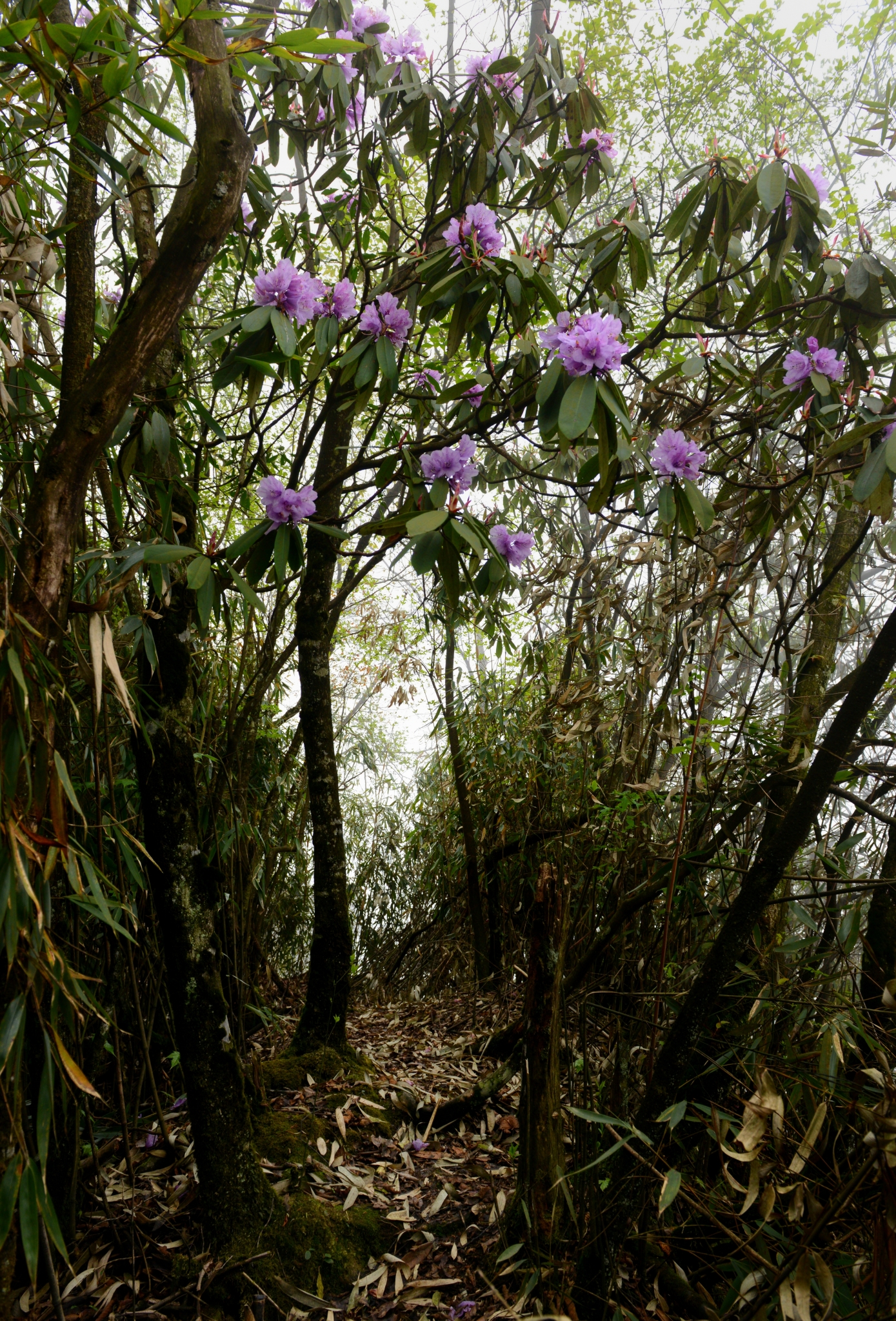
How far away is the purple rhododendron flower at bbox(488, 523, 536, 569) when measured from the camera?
1.62 meters

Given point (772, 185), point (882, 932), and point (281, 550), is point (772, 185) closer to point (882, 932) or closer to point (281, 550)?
point (281, 550)

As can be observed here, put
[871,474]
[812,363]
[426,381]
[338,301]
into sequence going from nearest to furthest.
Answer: [871,474]
[812,363]
[338,301]
[426,381]

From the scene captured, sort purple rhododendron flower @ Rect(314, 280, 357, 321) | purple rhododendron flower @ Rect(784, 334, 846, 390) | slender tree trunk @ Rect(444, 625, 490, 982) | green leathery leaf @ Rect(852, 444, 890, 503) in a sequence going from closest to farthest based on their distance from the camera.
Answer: green leathery leaf @ Rect(852, 444, 890, 503) → purple rhododendron flower @ Rect(784, 334, 846, 390) → purple rhododendron flower @ Rect(314, 280, 357, 321) → slender tree trunk @ Rect(444, 625, 490, 982)

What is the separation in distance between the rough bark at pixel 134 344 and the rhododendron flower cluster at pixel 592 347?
1.74 ft

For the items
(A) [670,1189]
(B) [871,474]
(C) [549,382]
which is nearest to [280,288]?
(C) [549,382]

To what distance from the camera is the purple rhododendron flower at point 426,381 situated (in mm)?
2002

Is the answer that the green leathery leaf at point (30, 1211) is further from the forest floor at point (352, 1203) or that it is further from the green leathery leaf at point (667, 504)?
the green leathery leaf at point (667, 504)

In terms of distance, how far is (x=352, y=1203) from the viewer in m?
1.66

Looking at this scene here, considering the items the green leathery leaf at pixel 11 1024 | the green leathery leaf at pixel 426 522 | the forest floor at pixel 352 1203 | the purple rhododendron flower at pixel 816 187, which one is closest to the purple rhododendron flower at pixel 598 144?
the purple rhododendron flower at pixel 816 187

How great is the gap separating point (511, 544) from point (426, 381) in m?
0.68

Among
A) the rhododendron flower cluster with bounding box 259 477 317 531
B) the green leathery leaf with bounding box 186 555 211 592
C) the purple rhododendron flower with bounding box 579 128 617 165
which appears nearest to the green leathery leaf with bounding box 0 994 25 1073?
the green leathery leaf with bounding box 186 555 211 592

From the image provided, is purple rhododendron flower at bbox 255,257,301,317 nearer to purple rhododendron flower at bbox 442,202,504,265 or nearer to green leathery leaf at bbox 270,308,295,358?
green leathery leaf at bbox 270,308,295,358

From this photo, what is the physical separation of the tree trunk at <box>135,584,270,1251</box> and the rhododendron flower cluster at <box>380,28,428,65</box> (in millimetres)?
1529

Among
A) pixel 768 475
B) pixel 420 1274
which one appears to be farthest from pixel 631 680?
pixel 420 1274
